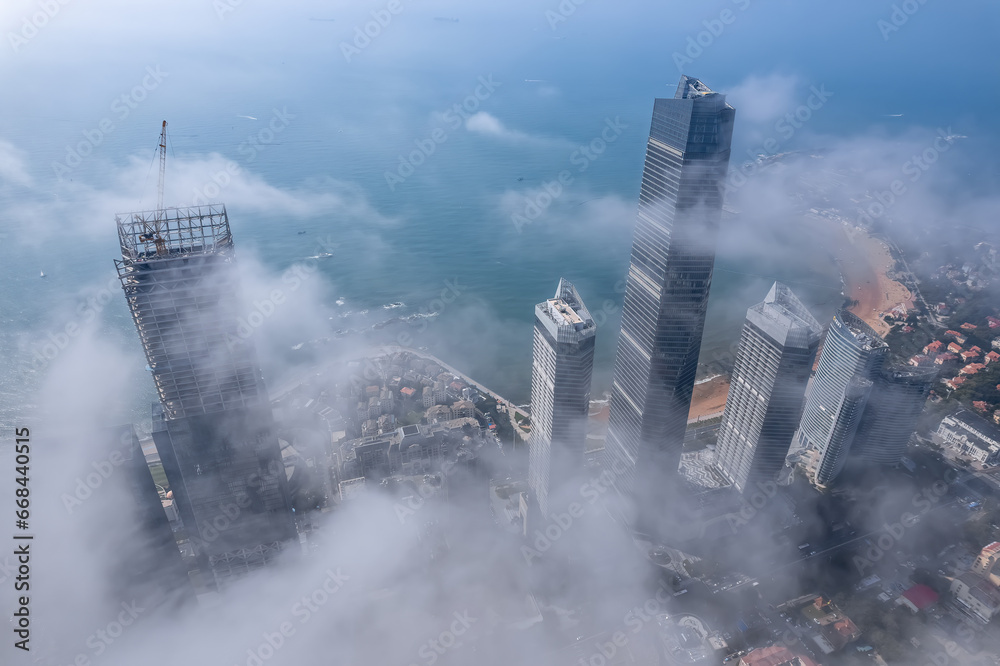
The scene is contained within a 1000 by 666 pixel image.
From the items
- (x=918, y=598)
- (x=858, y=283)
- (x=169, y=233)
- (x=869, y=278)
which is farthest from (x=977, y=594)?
(x=869, y=278)

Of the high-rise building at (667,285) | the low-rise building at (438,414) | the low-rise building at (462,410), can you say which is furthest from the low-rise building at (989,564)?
the low-rise building at (438,414)

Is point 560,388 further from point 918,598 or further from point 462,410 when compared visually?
point 918,598

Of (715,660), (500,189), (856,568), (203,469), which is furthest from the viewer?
(500,189)

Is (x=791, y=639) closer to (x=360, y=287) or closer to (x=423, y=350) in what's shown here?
(x=423, y=350)

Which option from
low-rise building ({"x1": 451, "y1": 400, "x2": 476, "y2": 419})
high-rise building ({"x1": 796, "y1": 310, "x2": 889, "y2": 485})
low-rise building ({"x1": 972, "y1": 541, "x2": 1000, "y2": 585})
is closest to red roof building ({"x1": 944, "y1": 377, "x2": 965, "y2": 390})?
high-rise building ({"x1": 796, "y1": 310, "x2": 889, "y2": 485})

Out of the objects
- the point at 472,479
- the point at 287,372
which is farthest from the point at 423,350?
the point at 472,479

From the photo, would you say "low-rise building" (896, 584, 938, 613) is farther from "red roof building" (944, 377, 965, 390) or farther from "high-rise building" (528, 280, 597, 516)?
"red roof building" (944, 377, 965, 390)

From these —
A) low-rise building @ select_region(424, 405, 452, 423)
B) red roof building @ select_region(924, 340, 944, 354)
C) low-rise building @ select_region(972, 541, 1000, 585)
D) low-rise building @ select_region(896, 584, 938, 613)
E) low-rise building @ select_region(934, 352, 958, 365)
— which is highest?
red roof building @ select_region(924, 340, 944, 354)

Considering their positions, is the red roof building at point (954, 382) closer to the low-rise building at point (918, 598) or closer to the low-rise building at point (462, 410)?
the low-rise building at point (918, 598)
